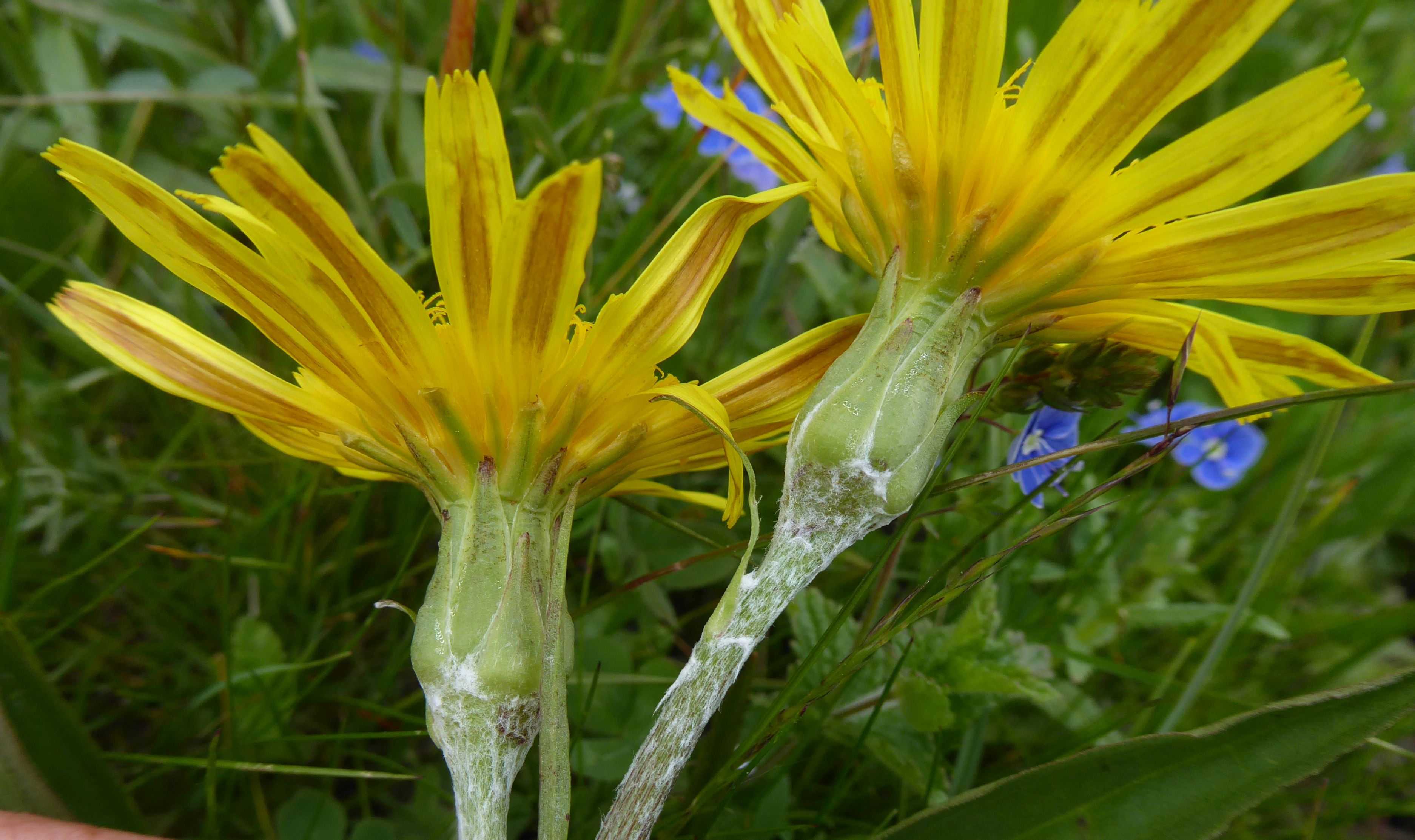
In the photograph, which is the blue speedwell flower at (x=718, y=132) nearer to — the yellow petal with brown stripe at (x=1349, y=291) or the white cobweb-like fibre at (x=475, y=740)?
the yellow petal with brown stripe at (x=1349, y=291)

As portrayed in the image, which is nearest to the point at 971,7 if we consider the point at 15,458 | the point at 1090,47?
the point at 1090,47

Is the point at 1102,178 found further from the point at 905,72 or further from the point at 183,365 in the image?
the point at 183,365

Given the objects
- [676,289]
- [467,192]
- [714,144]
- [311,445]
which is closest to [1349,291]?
[676,289]

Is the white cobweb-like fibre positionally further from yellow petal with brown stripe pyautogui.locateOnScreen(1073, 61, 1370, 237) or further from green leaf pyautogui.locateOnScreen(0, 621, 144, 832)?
yellow petal with brown stripe pyautogui.locateOnScreen(1073, 61, 1370, 237)

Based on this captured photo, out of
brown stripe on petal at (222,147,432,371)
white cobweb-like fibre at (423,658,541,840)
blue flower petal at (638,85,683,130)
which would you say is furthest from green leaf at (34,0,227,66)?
white cobweb-like fibre at (423,658,541,840)

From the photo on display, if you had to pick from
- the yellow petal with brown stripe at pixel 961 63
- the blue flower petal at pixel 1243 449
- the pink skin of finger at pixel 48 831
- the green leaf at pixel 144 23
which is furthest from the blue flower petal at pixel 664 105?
the pink skin of finger at pixel 48 831

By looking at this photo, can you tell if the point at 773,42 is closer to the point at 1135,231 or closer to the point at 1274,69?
the point at 1135,231
